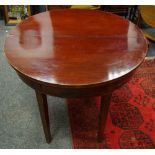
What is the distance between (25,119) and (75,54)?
740 millimetres

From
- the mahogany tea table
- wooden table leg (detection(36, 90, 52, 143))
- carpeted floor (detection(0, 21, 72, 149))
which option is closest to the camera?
the mahogany tea table

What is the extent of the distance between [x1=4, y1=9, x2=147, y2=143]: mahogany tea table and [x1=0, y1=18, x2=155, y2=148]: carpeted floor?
116 mm

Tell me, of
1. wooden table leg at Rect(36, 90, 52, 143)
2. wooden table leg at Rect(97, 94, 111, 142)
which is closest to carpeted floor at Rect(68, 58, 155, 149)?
wooden table leg at Rect(97, 94, 111, 142)

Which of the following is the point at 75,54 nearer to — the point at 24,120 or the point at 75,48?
the point at 75,48

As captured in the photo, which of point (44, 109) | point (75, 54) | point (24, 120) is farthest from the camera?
point (24, 120)

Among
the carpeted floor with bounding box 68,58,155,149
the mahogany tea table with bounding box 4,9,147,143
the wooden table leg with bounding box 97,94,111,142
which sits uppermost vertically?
the mahogany tea table with bounding box 4,9,147,143

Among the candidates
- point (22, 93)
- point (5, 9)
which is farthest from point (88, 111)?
point (5, 9)

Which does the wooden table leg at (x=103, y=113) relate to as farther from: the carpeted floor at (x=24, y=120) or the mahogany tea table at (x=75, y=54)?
the carpeted floor at (x=24, y=120)

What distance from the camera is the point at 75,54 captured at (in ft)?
3.98

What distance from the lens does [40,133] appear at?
158 cm

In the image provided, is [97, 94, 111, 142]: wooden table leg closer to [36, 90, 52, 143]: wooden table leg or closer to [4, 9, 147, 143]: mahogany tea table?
[4, 9, 147, 143]: mahogany tea table

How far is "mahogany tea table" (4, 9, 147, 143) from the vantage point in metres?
1.08

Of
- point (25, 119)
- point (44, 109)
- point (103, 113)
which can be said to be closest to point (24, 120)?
point (25, 119)

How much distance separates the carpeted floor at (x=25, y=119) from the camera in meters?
1.53
